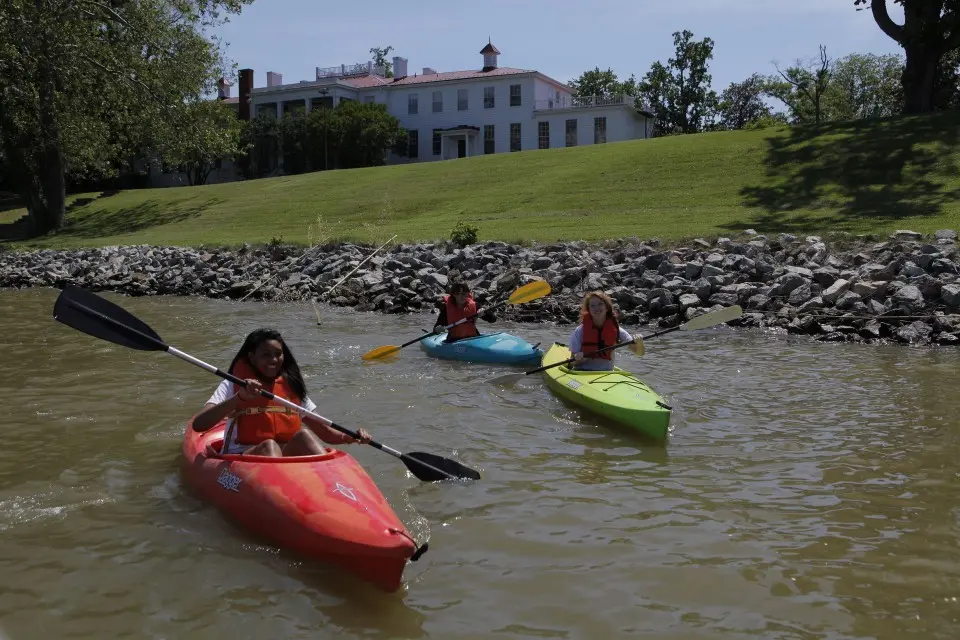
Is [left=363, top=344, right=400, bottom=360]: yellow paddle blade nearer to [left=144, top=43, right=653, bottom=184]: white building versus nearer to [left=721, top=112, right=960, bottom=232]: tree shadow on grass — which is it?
[left=721, top=112, right=960, bottom=232]: tree shadow on grass

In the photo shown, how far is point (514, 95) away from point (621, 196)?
1069 inches

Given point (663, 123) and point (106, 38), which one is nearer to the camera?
point (106, 38)

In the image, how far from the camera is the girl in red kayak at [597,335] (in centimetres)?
847

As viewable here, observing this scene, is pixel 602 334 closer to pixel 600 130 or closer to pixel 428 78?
pixel 600 130

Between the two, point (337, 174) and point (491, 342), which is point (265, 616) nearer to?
point (491, 342)

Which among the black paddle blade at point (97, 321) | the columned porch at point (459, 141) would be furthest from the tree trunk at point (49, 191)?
the black paddle blade at point (97, 321)

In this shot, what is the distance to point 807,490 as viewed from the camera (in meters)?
5.48

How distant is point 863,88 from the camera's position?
57438 mm

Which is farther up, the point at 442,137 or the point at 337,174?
the point at 442,137

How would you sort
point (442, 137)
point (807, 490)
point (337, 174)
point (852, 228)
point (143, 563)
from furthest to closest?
point (442, 137) < point (337, 174) < point (852, 228) < point (807, 490) < point (143, 563)

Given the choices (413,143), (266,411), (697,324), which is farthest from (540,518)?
(413,143)

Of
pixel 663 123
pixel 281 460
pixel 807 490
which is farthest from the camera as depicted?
pixel 663 123

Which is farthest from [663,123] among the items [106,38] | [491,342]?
[491,342]

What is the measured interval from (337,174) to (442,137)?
16.3m
